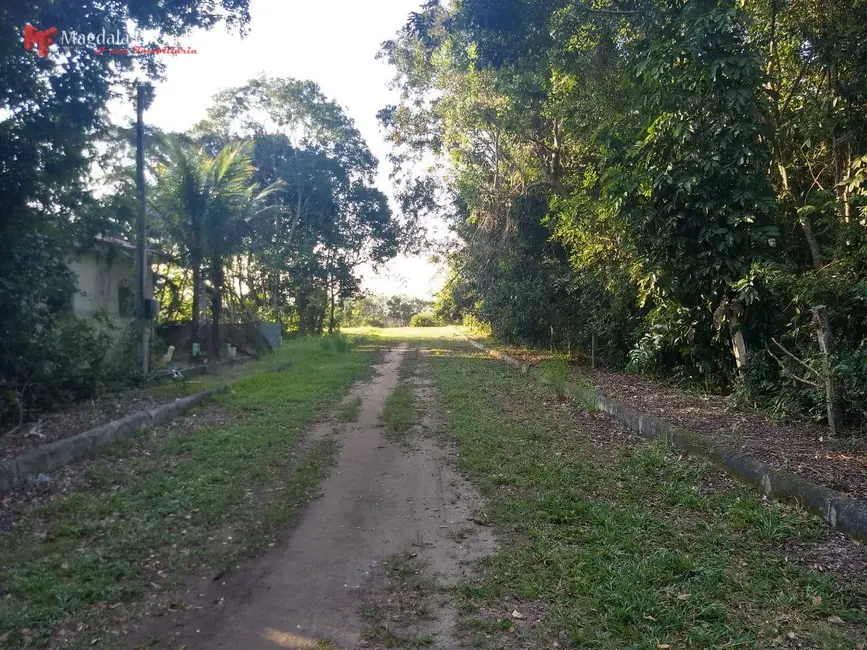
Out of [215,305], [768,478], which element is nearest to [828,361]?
[768,478]

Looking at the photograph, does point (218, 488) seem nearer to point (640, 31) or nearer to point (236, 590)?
point (236, 590)

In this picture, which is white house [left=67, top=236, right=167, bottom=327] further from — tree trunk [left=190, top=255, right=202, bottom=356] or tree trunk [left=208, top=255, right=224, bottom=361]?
tree trunk [left=208, top=255, right=224, bottom=361]

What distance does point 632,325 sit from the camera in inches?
535

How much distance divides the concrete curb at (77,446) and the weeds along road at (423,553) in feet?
1.22

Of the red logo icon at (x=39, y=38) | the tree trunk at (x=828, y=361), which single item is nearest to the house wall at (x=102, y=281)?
the red logo icon at (x=39, y=38)

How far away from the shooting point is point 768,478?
5582mm

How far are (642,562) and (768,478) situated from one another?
2057mm

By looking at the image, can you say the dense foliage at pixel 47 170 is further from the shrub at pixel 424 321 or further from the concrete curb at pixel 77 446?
the shrub at pixel 424 321

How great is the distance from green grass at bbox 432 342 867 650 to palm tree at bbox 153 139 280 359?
1338 centimetres

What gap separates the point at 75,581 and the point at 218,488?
6.70ft

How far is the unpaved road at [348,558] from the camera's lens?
3.58 metres

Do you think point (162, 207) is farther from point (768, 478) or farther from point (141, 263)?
point (768, 478)

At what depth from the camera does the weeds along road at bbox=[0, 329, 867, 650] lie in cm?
355

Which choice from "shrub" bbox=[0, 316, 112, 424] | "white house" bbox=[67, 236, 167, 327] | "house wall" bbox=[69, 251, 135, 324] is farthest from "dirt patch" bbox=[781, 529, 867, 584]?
"house wall" bbox=[69, 251, 135, 324]
